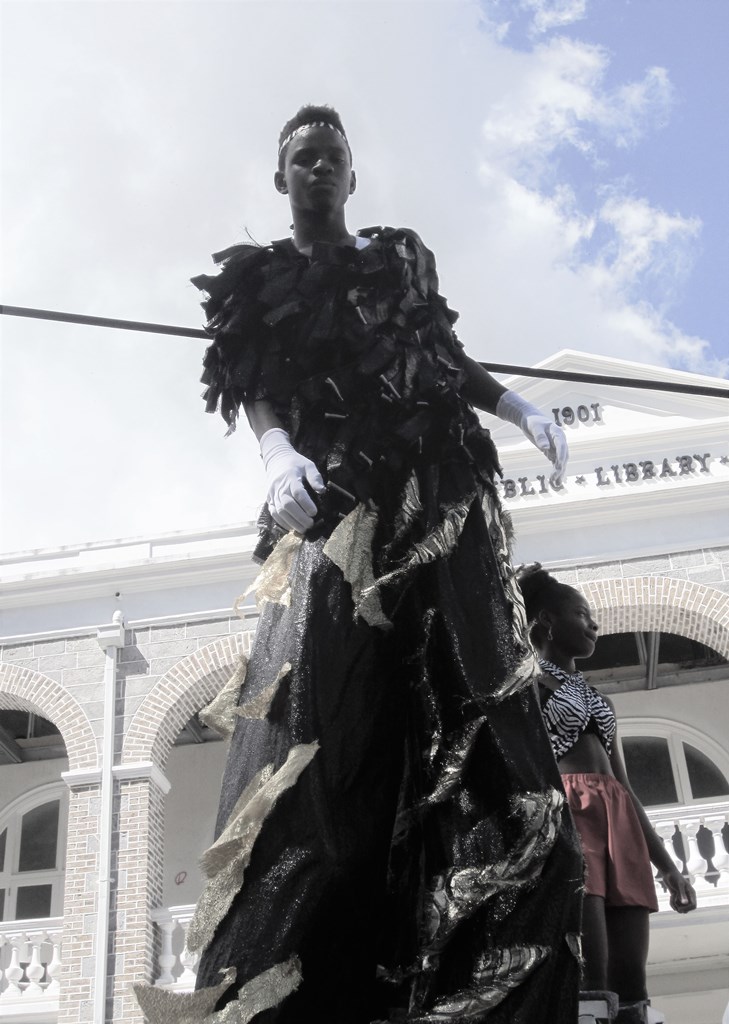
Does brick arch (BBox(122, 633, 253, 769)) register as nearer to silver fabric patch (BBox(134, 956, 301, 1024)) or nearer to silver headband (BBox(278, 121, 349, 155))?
silver headband (BBox(278, 121, 349, 155))

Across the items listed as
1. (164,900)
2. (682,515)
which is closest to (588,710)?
(682,515)

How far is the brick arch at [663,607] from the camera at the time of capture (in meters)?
12.8

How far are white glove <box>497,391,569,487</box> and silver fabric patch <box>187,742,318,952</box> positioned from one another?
0.86 meters

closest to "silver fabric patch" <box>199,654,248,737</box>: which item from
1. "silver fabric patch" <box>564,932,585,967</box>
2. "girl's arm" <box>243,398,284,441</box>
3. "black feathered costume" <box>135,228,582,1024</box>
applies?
"black feathered costume" <box>135,228,582,1024</box>

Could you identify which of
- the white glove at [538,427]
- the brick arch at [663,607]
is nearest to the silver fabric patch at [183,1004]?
the white glove at [538,427]

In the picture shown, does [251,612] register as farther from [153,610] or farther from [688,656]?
[688,656]

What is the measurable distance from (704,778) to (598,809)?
1248 cm

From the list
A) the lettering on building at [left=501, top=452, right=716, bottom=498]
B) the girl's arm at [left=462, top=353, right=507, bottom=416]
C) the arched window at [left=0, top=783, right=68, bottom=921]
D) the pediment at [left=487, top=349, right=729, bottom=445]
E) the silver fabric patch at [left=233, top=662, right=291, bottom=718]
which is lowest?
the silver fabric patch at [left=233, top=662, right=291, bottom=718]

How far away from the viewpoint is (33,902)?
15.0m

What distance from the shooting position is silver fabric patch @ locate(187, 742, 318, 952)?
186 cm

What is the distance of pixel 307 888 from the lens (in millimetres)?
1864

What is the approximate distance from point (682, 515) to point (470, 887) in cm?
1185

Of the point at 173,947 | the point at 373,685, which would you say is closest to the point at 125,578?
the point at 173,947

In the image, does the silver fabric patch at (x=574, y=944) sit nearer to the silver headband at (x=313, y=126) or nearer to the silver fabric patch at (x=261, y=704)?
the silver fabric patch at (x=261, y=704)
